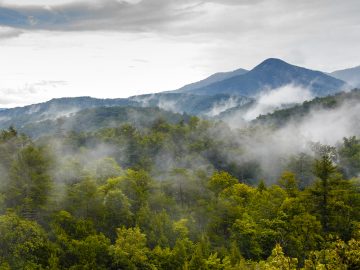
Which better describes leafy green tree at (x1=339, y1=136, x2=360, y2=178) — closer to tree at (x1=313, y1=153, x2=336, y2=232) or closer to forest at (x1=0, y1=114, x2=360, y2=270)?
forest at (x1=0, y1=114, x2=360, y2=270)

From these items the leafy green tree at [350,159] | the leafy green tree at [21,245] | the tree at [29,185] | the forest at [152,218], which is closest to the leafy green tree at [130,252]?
the forest at [152,218]

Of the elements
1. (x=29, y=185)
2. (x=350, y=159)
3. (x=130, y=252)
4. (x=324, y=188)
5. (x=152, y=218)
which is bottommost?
(x=350, y=159)

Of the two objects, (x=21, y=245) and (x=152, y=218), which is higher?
(x=21, y=245)

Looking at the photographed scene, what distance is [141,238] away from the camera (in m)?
51.3

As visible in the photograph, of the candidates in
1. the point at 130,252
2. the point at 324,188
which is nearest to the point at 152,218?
the point at 130,252

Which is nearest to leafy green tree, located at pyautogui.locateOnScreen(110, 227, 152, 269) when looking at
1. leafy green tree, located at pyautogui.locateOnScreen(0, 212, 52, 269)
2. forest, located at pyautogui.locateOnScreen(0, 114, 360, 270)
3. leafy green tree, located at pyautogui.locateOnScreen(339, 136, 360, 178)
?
forest, located at pyautogui.locateOnScreen(0, 114, 360, 270)

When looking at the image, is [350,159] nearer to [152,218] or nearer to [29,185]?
[152,218]

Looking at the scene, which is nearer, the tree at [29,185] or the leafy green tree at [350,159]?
the tree at [29,185]

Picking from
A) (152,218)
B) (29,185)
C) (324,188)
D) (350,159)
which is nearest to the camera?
(29,185)

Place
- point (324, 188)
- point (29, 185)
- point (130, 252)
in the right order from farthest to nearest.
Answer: point (324, 188) < point (29, 185) < point (130, 252)

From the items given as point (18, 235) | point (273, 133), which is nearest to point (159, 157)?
point (273, 133)

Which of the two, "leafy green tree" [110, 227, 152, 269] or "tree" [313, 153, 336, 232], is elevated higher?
"tree" [313, 153, 336, 232]

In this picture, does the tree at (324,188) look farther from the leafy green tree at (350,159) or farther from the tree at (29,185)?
the leafy green tree at (350,159)

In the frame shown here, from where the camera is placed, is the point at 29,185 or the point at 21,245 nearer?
the point at 21,245
